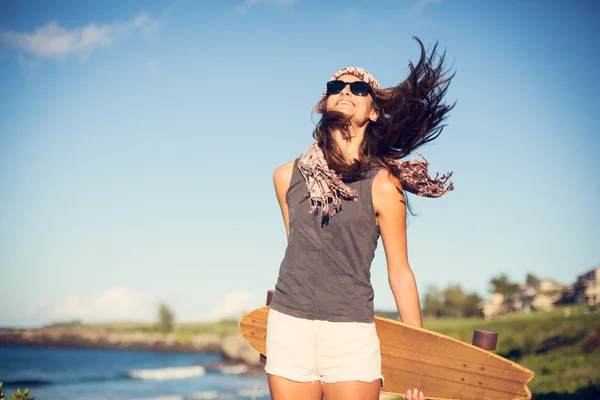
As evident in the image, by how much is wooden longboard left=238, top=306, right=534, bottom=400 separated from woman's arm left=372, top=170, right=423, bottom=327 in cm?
59

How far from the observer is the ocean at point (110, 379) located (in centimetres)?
3978

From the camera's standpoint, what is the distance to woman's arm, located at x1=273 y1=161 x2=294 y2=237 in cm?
271

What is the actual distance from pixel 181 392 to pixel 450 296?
4373 centimetres

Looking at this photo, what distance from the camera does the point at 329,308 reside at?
2.32 m

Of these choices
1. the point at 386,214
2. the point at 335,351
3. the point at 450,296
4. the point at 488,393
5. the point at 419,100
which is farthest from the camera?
the point at 450,296

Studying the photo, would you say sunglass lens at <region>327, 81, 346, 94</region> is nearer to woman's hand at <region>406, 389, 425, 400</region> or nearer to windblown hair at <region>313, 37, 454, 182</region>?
windblown hair at <region>313, 37, 454, 182</region>

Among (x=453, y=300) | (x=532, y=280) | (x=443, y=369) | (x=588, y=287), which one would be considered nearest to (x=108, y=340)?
A: (x=453, y=300)

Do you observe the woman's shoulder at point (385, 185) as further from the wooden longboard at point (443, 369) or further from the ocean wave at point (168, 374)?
the ocean wave at point (168, 374)

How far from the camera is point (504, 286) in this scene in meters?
76.4

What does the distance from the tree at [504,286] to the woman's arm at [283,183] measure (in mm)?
78519

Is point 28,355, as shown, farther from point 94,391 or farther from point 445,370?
point 445,370

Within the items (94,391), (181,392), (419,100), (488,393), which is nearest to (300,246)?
(419,100)

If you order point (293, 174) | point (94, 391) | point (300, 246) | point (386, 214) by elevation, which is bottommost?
point (94, 391)

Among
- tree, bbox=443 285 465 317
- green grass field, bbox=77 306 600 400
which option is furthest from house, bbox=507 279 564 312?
green grass field, bbox=77 306 600 400
